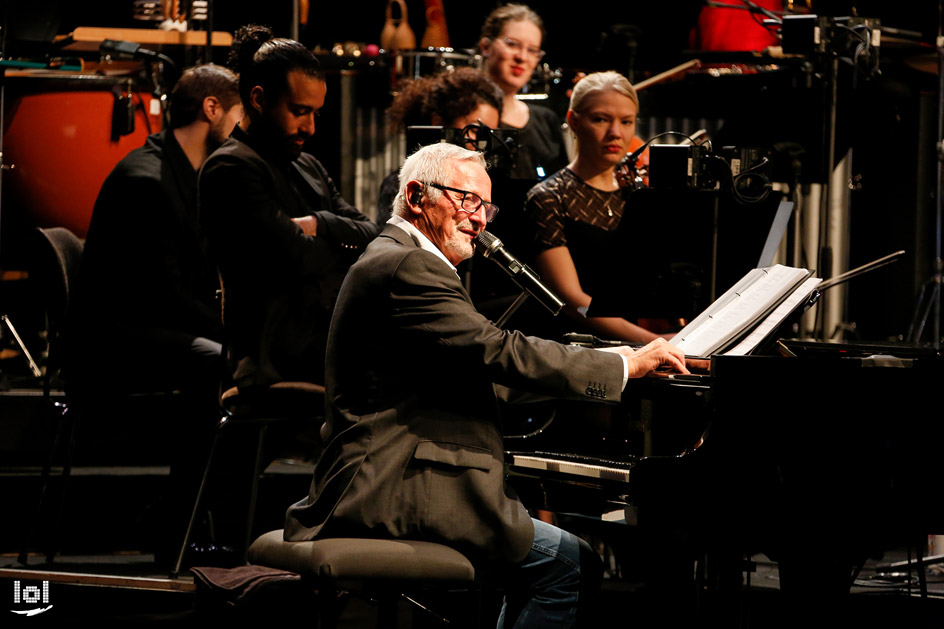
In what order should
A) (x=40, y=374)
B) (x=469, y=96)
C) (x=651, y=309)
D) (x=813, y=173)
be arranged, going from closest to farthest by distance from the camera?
1. (x=651, y=309)
2. (x=469, y=96)
3. (x=813, y=173)
4. (x=40, y=374)

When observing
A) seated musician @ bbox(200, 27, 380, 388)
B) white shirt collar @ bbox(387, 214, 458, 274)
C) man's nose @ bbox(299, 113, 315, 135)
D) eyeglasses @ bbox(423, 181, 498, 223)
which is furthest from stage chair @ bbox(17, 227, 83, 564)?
eyeglasses @ bbox(423, 181, 498, 223)

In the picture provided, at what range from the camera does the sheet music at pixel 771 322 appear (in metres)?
2.71

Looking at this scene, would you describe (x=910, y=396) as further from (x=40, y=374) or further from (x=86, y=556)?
(x=40, y=374)

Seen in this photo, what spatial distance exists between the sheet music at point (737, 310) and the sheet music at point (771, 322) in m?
0.02

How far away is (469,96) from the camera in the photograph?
4.29m

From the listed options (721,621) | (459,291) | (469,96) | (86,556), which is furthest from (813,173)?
(86,556)

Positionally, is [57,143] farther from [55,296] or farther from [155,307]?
[155,307]

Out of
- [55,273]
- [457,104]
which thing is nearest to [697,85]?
[457,104]

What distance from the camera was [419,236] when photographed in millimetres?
2670

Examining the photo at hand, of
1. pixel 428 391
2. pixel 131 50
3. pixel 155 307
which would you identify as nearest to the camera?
pixel 428 391

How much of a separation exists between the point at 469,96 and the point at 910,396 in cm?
216

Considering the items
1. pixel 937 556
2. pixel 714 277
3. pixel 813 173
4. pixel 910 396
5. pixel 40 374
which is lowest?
pixel 937 556

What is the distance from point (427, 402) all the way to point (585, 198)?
1.51m

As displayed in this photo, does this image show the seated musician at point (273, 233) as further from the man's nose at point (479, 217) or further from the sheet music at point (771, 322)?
the sheet music at point (771, 322)
